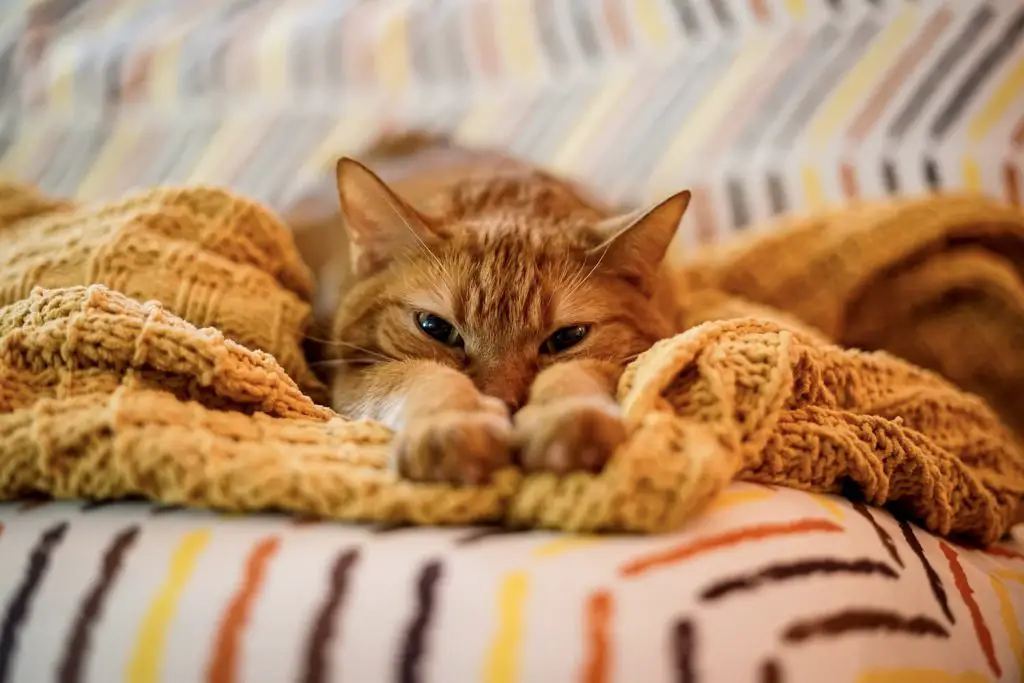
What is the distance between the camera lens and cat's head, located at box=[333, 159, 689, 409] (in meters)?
1.15

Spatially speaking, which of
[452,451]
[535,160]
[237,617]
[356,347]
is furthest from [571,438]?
[535,160]

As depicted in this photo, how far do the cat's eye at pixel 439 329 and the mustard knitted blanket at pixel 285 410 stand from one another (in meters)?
0.19

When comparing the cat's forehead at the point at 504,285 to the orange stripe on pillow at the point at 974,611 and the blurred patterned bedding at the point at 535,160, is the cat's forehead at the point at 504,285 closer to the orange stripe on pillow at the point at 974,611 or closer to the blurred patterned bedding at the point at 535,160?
the blurred patterned bedding at the point at 535,160

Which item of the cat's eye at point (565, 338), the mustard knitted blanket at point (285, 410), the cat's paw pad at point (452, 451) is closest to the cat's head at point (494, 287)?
the cat's eye at point (565, 338)

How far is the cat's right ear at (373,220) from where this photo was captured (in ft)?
3.89

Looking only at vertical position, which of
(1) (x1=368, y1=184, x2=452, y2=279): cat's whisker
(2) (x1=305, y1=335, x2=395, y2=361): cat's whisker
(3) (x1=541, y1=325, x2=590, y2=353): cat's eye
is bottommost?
(3) (x1=541, y1=325, x2=590, y2=353): cat's eye

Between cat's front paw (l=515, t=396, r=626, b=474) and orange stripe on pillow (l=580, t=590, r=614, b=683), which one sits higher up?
cat's front paw (l=515, t=396, r=626, b=474)

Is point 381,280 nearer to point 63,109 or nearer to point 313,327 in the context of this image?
point 313,327

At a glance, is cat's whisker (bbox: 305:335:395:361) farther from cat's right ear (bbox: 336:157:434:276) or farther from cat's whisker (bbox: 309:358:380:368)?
cat's right ear (bbox: 336:157:434:276)

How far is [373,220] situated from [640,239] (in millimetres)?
398

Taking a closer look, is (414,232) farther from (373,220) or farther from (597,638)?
(597,638)

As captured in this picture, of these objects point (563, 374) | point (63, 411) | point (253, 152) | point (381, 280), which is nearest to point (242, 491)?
point (63, 411)

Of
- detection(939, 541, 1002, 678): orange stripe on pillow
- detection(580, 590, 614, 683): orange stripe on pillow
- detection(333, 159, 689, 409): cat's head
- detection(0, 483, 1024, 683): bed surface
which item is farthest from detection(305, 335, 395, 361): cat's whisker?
detection(939, 541, 1002, 678): orange stripe on pillow

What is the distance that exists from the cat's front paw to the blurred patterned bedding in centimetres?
7
